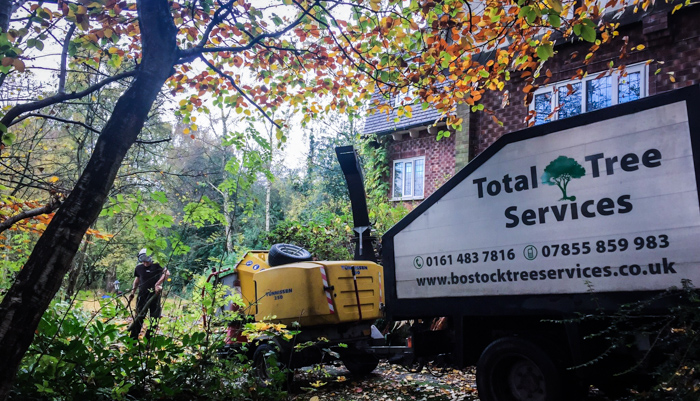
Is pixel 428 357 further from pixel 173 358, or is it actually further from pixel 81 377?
pixel 81 377

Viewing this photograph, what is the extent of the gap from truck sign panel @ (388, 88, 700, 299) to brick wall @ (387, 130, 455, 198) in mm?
11546

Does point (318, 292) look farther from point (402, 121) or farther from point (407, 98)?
point (402, 121)

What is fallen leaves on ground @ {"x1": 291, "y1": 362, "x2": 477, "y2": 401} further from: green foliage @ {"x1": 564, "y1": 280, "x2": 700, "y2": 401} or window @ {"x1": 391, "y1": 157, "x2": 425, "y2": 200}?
window @ {"x1": 391, "y1": 157, "x2": 425, "y2": 200}

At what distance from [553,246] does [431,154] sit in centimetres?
1353

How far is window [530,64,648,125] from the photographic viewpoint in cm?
1161

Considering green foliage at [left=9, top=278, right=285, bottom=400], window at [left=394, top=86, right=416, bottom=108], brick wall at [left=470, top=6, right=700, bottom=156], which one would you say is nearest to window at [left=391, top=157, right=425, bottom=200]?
window at [left=394, top=86, right=416, bottom=108]

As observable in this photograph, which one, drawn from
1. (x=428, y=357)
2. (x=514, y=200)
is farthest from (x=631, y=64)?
(x=428, y=357)

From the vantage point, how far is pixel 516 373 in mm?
5000

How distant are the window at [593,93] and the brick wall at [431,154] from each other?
4457mm

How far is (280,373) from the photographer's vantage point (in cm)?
486

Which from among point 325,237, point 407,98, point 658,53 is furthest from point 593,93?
point 325,237

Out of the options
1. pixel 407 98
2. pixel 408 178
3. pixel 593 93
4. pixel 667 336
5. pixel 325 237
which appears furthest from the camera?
pixel 408 178

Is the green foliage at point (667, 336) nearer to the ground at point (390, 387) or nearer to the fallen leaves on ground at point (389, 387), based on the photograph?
the ground at point (390, 387)

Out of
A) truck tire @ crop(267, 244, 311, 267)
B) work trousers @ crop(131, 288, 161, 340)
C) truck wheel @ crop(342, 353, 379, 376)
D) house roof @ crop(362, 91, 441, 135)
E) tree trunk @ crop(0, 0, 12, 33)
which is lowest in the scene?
truck wheel @ crop(342, 353, 379, 376)
